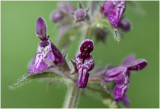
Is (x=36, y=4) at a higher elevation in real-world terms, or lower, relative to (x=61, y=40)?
higher

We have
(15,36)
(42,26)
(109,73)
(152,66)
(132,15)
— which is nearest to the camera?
(42,26)

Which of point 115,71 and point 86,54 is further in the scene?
point 115,71

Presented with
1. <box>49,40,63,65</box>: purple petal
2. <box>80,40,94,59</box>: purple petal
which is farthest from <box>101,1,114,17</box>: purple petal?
<box>49,40,63,65</box>: purple petal

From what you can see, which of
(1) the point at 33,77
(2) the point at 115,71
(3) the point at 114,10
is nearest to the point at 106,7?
(3) the point at 114,10

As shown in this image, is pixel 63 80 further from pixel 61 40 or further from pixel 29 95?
pixel 29 95

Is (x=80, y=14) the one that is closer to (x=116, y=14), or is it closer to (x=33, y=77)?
(x=116, y=14)

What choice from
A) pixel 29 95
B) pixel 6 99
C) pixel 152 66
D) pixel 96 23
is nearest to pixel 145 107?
pixel 152 66

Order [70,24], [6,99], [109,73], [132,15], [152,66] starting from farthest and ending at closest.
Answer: [132,15] < [152,66] < [6,99] < [70,24] < [109,73]
